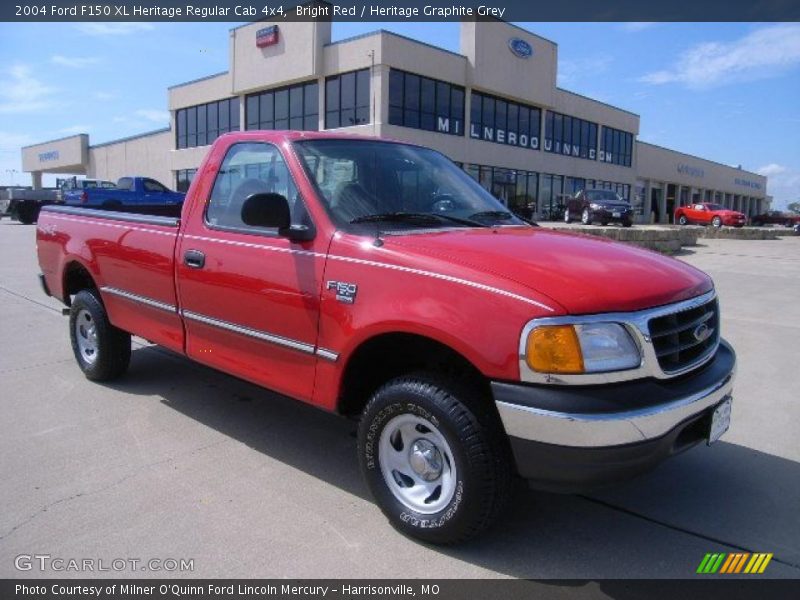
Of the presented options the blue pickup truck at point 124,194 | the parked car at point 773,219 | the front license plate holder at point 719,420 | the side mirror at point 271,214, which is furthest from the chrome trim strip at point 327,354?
the parked car at point 773,219

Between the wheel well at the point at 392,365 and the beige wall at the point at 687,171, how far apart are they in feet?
180

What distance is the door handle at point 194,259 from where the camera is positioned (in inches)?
154

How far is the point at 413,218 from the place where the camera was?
3500 millimetres

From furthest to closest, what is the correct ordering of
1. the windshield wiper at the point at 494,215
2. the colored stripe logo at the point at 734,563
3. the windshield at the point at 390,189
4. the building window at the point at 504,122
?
the building window at the point at 504,122 < the windshield wiper at the point at 494,215 < the windshield at the point at 390,189 < the colored stripe logo at the point at 734,563

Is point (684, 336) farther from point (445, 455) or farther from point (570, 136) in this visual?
point (570, 136)

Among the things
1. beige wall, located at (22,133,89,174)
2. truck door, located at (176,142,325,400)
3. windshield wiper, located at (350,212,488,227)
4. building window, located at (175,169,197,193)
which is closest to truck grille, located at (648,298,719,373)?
windshield wiper, located at (350,212,488,227)

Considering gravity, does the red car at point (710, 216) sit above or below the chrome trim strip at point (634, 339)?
above

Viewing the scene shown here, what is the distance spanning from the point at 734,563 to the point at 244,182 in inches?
132

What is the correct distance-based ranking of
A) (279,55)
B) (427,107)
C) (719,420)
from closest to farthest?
(719,420) → (427,107) → (279,55)

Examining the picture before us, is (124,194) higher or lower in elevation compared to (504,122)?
lower

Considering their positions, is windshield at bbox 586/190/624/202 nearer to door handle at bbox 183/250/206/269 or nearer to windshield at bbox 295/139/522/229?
windshield at bbox 295/139/522/229

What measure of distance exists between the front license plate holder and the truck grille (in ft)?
0.79

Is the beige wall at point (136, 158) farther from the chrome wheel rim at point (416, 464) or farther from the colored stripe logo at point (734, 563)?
the colored stripe logo at point (734, 563)

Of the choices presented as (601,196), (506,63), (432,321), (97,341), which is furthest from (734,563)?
(506,63)
